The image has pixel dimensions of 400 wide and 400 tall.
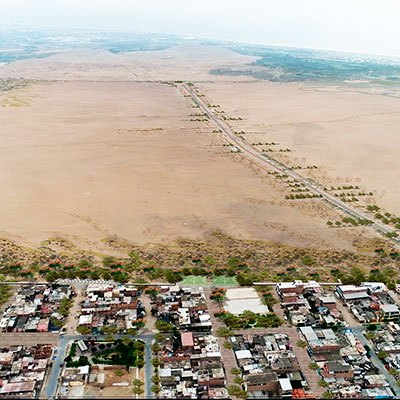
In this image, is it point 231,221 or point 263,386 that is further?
point 231,221

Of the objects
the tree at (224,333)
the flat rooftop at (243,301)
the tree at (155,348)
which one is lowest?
the tree at (155,348)

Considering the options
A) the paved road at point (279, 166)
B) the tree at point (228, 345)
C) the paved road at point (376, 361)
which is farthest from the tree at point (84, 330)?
the paved road at point (279, 166)

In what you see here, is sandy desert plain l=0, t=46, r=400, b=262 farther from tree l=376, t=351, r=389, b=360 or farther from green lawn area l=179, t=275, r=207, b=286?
tree l=376, t=351, r=389, b=360

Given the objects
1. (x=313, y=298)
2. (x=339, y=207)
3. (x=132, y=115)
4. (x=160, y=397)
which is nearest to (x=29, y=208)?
(x=160, y=397)

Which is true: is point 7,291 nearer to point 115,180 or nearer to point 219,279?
point 219,279

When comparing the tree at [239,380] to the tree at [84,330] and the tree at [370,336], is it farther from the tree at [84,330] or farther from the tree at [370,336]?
the tree at [84,330]

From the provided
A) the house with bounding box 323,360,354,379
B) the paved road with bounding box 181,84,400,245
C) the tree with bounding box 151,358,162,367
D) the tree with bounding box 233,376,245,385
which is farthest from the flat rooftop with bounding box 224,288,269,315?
the paved road with bounding box 181,84,400,245
